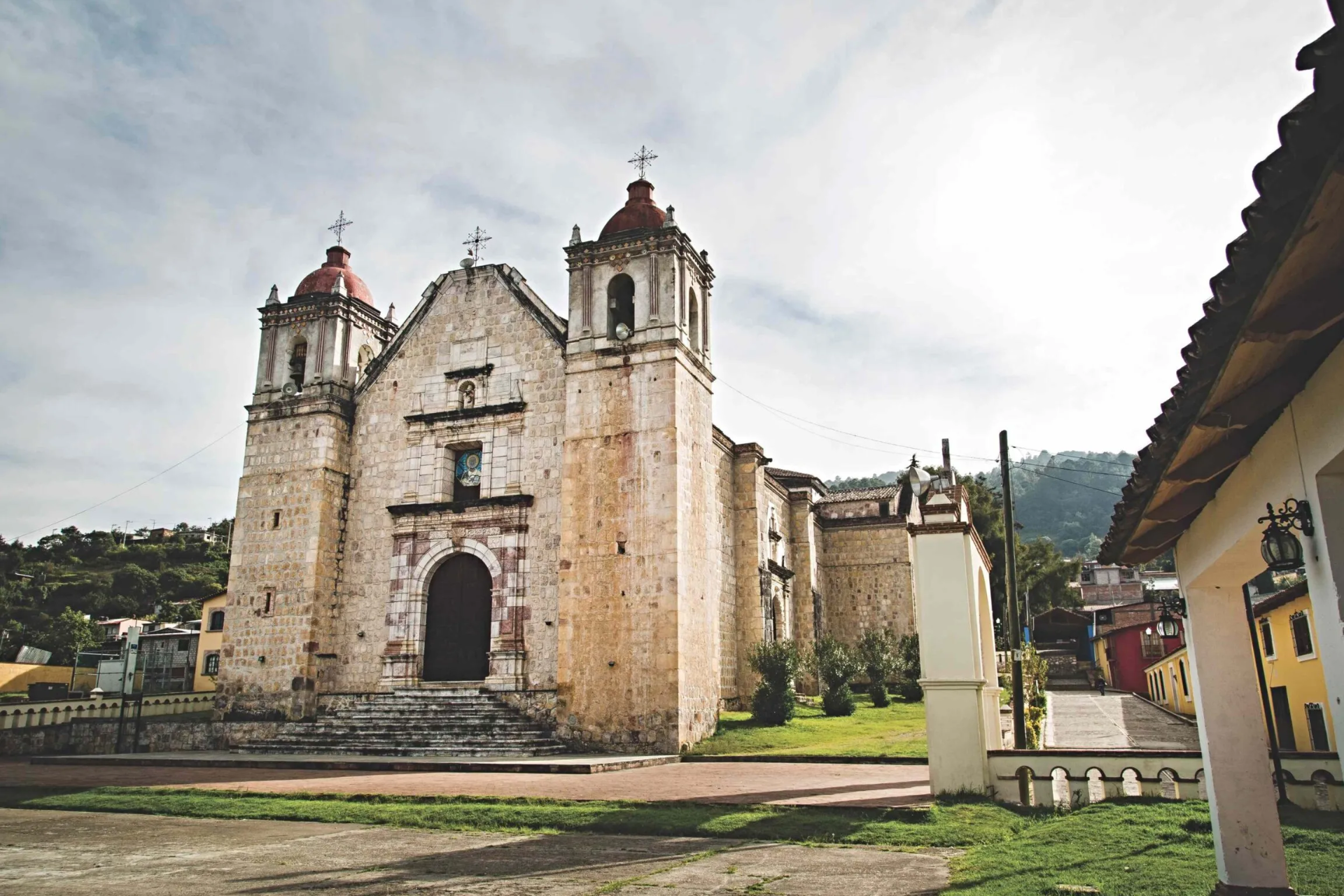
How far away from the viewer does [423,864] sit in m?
7.36

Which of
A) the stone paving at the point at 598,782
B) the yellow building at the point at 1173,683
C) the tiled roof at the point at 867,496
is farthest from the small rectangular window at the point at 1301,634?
the tiled roof at the point at 867,496

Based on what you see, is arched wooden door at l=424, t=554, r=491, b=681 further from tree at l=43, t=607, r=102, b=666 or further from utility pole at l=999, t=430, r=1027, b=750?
tree at l=43, t=607, r=102, b=666

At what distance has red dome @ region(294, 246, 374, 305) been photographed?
76.8 ft

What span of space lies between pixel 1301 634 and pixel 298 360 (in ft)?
72.5

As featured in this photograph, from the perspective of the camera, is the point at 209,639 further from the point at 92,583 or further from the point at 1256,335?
the point at 1256,335

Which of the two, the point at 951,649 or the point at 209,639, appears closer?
the point at 951,649

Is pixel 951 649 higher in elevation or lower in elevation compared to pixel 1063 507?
lower

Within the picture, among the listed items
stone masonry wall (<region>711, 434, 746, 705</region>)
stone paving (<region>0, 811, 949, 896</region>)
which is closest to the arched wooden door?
stone masonry wall (<region>711, 434, 746, 705</region>)

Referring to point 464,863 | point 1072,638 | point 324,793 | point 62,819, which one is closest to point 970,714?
point 464,863

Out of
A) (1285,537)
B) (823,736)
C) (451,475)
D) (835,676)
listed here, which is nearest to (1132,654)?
(835,676)

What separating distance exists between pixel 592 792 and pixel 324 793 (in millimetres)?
3434

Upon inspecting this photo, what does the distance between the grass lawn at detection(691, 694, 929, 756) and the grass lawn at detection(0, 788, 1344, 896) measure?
6.20m

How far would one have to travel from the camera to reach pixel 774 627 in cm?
2577

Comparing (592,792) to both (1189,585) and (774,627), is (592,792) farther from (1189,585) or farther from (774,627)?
(774,627)
